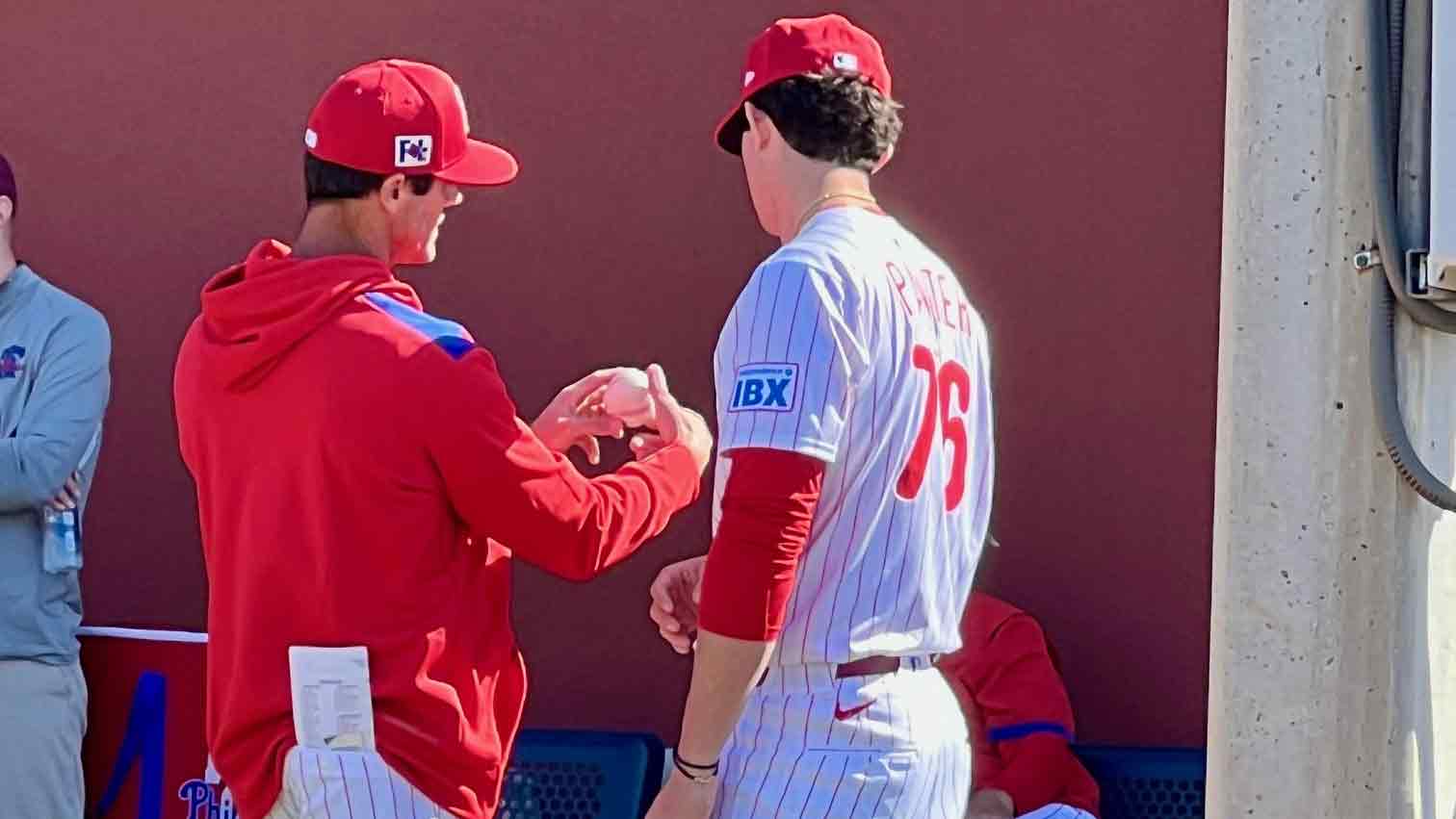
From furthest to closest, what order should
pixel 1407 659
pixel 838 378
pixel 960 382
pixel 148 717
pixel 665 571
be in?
1. pixel 148 717
2. pixel 665 571
3. pixel 960 382
4. pixel 838 378
5. pixel 1407 659

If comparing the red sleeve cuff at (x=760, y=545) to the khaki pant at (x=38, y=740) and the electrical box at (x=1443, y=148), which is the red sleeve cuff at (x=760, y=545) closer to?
the electrical box at (x=1443, y=148)

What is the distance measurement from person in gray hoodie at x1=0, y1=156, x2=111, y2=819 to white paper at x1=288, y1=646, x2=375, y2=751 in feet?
6.40

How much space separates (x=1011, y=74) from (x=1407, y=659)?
9.83ft

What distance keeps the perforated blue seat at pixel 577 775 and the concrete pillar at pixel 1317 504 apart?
8.79 ft

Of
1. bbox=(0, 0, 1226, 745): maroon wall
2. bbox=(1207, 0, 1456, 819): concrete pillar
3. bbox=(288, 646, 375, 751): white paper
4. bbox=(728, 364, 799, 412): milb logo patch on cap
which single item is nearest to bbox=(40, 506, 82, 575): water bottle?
bbox=(0, 0, 1226, 745): maroon wall

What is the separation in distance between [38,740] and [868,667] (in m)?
2.68

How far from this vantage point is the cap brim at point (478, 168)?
10.4ft

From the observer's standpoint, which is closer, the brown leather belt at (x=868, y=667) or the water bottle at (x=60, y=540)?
the brown leather belt at (x=868, y=667)

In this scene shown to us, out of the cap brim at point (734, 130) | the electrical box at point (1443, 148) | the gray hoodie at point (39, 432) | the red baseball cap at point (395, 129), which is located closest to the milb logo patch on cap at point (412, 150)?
the red baseball cap at point (395, 129)

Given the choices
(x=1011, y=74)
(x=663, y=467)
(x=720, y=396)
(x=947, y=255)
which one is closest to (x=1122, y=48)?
(x=1011, y=74)

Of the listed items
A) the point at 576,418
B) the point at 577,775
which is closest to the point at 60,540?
the point at 577,775

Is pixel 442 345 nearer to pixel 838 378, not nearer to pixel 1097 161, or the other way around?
pixel 838 378

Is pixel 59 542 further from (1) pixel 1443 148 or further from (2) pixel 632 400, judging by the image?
(1) pixel 1443 148

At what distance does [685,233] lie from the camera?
5457 millimetres
